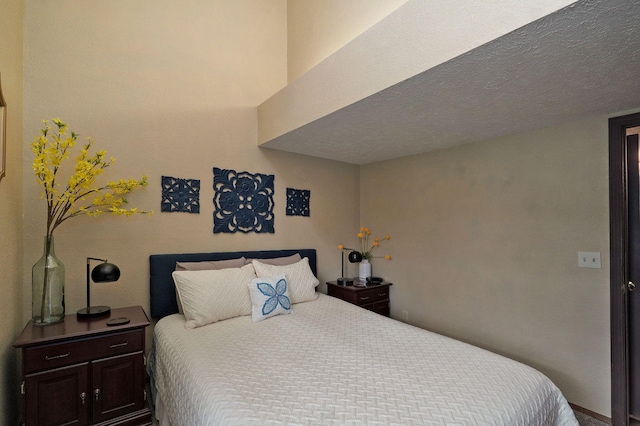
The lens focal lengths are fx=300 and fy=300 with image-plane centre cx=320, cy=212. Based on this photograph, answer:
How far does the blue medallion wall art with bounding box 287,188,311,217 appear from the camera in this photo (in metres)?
3.21

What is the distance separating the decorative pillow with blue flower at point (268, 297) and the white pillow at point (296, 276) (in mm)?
171

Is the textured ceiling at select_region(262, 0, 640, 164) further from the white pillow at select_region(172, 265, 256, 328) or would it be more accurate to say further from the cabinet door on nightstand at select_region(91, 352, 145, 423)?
the cabinet door on nightstand at select_region(91, 352, 145, 423)

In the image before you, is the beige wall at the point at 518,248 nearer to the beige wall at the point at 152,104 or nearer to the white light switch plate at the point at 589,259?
the white light switch plate at the point at 589,259

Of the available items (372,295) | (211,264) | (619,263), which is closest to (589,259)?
(619,263)

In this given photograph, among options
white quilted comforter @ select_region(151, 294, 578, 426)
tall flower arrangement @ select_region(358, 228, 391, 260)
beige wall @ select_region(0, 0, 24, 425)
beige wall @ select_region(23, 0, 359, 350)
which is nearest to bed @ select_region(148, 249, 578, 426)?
white quilted comforter @ select_region(151, 294, 578, 426)

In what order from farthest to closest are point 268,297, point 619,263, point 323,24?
point 323,24, point 268,297, point 619,263

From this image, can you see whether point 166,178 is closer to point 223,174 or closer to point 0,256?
point 223,174

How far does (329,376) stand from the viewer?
1436mm

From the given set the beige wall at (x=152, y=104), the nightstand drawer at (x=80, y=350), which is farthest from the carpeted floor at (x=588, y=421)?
the nightstand drawer at (x=80, y=350)

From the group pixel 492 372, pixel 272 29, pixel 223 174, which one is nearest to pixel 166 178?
pixel 223 174

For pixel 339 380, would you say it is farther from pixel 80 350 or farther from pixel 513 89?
pixel 513 89

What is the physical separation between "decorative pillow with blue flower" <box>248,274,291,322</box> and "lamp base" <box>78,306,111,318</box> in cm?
95

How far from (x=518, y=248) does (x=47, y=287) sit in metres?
3.33

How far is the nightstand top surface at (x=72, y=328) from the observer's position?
1.59 metres
